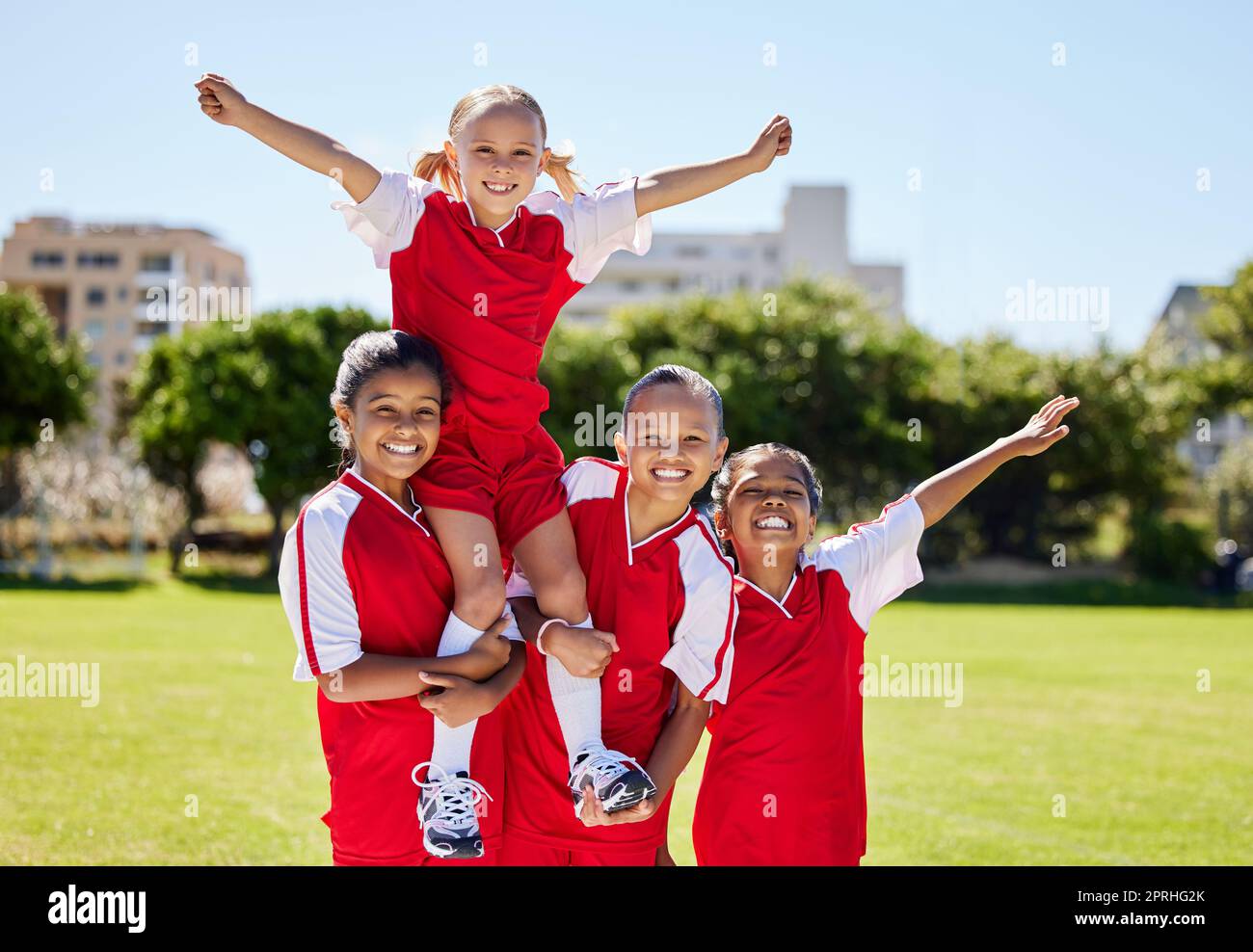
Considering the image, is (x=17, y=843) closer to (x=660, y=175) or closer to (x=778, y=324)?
(x=660, y=175)

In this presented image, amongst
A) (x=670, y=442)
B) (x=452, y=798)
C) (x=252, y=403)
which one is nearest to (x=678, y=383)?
(x=670, y=442)

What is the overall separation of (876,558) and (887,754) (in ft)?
22.5

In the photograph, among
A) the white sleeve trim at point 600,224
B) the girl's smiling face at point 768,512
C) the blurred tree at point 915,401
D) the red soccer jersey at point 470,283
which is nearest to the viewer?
the red soccer jersey at point 470,283

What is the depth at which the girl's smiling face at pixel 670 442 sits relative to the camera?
3303 mm

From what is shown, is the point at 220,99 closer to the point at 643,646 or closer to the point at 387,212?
the point at 387,212

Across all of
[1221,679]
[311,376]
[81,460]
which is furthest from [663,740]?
[81,460]

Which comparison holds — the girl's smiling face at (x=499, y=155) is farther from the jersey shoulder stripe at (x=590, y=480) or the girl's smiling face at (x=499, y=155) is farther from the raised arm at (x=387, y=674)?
the raised arm at (x=387, y=674)

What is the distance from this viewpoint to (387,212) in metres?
3.47

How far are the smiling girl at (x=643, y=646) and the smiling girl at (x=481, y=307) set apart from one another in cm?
10

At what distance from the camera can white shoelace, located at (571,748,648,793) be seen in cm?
306

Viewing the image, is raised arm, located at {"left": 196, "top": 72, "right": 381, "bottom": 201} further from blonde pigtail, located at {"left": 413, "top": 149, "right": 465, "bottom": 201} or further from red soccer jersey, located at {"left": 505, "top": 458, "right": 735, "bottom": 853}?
red soccer jersey, located at {"left": 505, "top": 458, "right": 735, "bottom": 853}

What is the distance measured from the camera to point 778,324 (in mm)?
30281

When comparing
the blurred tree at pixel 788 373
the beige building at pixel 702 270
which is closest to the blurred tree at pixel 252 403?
the blurred tree at pixel 788 373

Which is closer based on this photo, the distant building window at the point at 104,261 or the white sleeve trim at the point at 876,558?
the white sleeve trim at the point at 876,558
